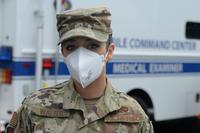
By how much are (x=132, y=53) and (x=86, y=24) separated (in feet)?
14.9

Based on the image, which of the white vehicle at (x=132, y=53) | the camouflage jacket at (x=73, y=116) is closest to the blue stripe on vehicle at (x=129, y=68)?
the white vehicle at (x=132, y=53)

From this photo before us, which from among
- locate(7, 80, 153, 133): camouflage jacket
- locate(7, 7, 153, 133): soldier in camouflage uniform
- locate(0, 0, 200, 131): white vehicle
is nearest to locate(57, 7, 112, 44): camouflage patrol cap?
locate(7, 7, 153, 133): soldier in camouflage uniform

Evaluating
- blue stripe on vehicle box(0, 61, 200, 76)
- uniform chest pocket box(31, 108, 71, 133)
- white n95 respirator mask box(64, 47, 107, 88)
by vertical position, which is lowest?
blue stripe on vehicle box(0, 61, 200, 76)

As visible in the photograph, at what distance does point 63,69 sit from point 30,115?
3.54m

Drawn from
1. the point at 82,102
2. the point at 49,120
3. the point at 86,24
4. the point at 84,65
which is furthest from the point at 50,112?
the point at 86,24

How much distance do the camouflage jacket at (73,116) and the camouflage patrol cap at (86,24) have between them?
0.86 feet

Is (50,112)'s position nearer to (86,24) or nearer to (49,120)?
(49,120)

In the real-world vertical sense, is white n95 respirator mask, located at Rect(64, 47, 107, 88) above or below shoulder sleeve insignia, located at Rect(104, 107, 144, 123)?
above

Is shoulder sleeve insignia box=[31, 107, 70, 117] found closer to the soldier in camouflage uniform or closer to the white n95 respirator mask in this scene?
the soldier in camouflage uniform

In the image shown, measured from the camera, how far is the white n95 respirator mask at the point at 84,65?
2092 millimetres

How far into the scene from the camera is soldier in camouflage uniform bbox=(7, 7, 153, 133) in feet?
6.82

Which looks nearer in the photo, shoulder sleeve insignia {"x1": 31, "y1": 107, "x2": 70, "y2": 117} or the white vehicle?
shoulder sleeve insignia {"x1": 31, "y1": 107, "x2": 70, "y2": 117}

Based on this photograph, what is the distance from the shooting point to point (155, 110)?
703 centimetres

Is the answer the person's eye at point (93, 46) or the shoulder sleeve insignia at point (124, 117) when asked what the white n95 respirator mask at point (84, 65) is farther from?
the shoulder sleeve insignia at point (124, 117)
